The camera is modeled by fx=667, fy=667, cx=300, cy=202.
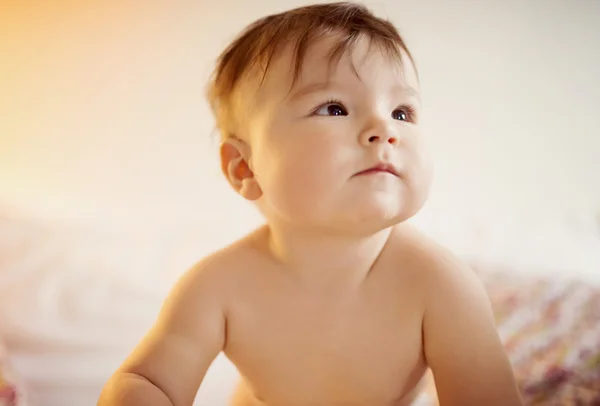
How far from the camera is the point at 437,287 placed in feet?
2.11

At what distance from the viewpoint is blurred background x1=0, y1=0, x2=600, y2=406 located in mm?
940

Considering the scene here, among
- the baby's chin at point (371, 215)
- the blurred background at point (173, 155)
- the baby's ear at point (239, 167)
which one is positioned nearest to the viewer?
the baby's chin at point (371, 215)

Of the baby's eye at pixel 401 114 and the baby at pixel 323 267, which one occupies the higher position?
the baby's eye at pixel 401 114

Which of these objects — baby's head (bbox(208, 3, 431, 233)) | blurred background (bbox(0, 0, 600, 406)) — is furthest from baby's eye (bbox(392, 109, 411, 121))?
blurred background (bbox(0, 0, 600, 406))

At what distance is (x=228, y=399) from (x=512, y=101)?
1022mm

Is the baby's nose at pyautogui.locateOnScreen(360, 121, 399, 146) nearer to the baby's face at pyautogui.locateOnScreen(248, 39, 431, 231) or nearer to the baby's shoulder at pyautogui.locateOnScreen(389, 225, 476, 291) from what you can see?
the baby's face at pyautogui.locateOnScreen(248, 39, 431, 231)

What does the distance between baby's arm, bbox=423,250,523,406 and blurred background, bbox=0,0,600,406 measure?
0.28 m

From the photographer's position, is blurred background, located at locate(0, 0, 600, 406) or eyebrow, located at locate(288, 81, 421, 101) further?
blurred background, located at locate(0, 0, 600, 406)

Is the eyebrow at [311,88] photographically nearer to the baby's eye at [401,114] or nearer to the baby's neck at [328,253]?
the baby's eye at [401,114]

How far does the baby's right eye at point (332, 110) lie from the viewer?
1.98ft

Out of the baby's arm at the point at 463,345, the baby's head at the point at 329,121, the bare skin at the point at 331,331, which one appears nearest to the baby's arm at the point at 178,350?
the bare skin at the point at 331,331

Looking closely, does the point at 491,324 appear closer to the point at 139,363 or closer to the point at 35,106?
the point at 139,363

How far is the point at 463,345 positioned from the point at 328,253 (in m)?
0.15

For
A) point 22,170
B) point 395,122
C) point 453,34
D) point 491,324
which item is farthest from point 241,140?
point 453,34
